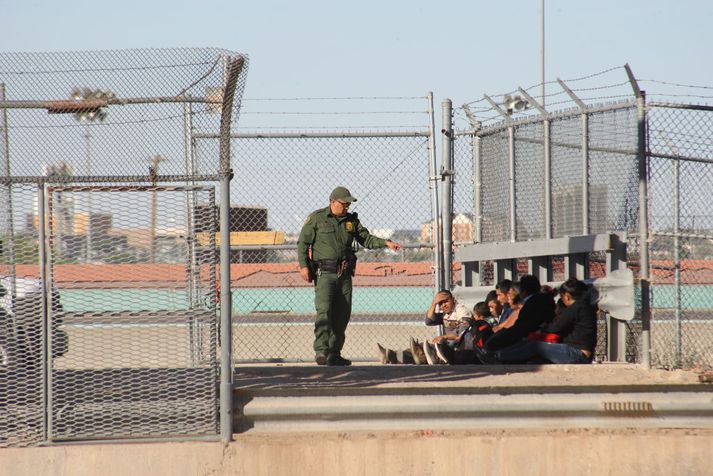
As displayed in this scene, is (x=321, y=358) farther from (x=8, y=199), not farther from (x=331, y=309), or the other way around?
(x=8, y=199)

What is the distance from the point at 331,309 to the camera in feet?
28.6

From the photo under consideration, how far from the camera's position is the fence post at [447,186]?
9930 mm

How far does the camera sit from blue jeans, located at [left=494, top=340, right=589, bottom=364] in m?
8.04

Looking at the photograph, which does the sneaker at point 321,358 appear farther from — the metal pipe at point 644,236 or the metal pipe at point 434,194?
the metal pipe at point 644,236

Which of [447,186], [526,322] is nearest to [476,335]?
[526,322]

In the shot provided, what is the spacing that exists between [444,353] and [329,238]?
145 cm

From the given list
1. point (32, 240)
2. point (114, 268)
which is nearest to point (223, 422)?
point (32, 240)

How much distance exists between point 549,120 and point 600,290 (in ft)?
5.86

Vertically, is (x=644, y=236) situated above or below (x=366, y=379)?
above

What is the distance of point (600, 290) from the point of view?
8312mm

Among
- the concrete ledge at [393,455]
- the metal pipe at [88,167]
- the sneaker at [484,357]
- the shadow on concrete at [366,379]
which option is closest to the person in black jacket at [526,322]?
the sneaker at [484,357]

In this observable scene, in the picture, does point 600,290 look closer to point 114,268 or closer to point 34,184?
point 114,268

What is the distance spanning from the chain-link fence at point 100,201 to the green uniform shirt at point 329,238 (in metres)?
2.43

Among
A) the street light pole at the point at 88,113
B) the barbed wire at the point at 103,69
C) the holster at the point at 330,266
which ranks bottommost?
the holster at the point at 330,266
